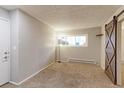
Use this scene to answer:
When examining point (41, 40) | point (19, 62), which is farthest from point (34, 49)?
point (19, 62)

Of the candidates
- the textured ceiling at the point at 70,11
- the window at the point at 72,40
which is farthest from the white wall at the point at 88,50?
the textured ceiling at the point at 70,11

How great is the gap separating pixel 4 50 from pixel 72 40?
4.59m

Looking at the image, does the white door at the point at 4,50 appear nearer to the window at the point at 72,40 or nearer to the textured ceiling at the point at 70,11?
the textured ceiling at the point at 70,11

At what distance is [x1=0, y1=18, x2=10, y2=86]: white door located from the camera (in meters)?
2.82

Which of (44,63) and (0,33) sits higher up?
(0,33)

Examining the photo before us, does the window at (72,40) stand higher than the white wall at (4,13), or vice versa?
the white wall at (4,13)

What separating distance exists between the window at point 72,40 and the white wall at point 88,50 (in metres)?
0.26

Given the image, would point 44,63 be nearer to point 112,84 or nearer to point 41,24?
point 41,24

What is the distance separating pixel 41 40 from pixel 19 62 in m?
1.74

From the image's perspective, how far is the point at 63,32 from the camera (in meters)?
6.89

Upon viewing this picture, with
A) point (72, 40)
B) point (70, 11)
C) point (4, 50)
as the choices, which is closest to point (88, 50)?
point (72, 40)

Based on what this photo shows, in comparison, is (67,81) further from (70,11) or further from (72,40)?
(72,40)

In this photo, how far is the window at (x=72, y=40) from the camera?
642 centimetres
